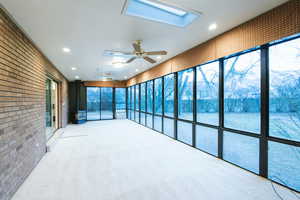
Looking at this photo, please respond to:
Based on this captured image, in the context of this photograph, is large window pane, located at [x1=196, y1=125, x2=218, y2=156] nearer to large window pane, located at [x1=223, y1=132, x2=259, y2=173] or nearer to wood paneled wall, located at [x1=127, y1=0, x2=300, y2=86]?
large window pane, located at [x1=223, y1=132, x2=259, y2=173]

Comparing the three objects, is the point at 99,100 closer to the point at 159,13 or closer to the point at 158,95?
the point at 158,95

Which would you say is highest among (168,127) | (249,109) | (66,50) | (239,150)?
(66,50)

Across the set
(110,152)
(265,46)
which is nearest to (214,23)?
(265,46)

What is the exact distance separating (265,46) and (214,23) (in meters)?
1.04

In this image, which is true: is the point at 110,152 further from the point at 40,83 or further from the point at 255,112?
the point at 255,112

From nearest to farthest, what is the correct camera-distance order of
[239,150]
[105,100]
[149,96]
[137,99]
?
[239,150] < [149,96] < [137,99] < [105,100]

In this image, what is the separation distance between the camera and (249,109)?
3.09 meters

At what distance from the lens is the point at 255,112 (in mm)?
2900

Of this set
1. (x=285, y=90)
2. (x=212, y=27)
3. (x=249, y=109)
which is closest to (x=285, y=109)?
(x=285, y=90)

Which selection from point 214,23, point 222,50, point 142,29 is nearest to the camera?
point 214,23

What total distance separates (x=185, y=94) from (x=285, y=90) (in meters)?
2.72

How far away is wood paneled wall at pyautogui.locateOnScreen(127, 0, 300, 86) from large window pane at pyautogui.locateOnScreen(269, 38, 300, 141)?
294 mm

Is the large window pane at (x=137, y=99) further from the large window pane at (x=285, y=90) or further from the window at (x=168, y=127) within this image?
the large window pane at (x=285, y=90)

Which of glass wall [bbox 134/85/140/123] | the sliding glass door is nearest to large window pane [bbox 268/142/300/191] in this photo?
glass wall [bbox 134/85/140/123]
